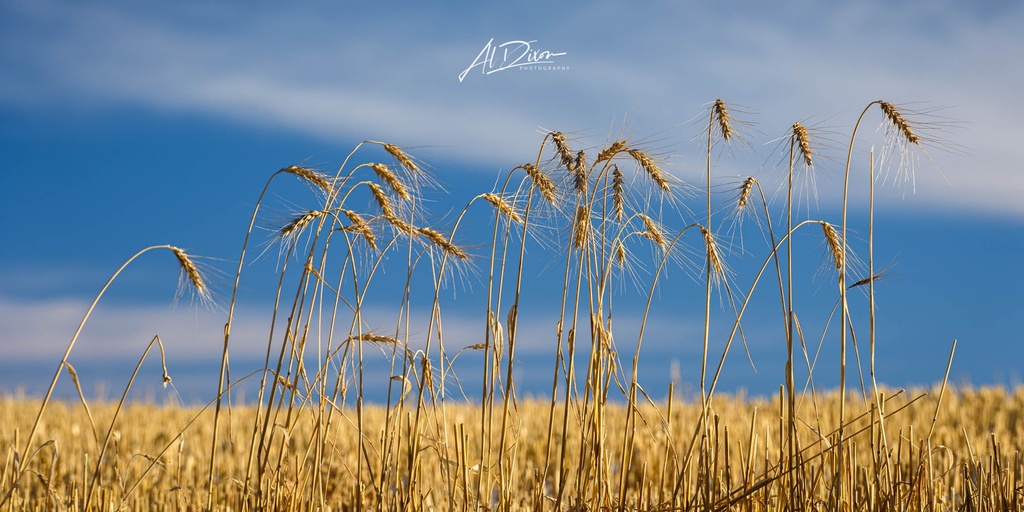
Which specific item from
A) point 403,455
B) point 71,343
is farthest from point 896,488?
point 403,455

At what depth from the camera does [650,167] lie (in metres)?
3.07

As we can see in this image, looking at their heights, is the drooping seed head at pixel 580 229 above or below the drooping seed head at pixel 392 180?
below

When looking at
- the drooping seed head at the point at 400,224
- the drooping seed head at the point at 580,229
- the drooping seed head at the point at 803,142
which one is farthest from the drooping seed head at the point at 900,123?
the drooping seed head at the point at 400,224

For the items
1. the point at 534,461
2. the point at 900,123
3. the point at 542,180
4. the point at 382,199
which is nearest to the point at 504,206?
the point at 542,180

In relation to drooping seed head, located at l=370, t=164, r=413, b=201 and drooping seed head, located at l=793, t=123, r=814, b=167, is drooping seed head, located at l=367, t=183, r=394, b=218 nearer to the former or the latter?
drooping seed head, located at l=370, t=164, r=413, b=201

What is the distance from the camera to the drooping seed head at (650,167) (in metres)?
3.07

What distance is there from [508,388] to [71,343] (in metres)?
1.74

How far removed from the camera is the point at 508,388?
111 inches

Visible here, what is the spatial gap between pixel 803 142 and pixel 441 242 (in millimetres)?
1465

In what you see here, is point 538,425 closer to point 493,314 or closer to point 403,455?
point 403,455

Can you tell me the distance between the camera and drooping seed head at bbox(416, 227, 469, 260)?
317cm

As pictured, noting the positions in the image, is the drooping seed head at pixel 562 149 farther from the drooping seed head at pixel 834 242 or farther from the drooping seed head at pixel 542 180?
the drooping seed head at pixel 834 242

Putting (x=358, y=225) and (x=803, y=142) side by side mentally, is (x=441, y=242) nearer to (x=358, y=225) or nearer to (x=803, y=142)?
(x=358, y=225)

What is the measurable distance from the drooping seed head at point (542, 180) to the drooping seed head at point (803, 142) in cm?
90
